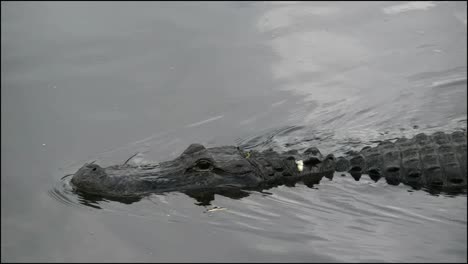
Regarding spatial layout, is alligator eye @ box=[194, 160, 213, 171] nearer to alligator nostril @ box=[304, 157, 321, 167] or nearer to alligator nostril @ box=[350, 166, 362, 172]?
alligator nostril @ box=[304, 157, 321, 167]

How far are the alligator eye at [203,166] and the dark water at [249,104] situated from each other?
396 mm

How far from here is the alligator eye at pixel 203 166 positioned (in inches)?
337

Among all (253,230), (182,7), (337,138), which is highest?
(182,7)

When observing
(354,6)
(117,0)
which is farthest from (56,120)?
(354,6)

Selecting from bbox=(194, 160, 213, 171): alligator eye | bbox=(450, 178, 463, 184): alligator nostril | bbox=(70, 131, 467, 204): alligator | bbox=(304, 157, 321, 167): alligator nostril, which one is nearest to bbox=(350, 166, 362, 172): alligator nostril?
bbox=(70, 131, 467, 204): alligator

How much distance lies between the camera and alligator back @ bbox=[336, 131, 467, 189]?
830 cm

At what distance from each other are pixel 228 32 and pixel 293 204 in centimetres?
534

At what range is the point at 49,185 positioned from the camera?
28.8 ft

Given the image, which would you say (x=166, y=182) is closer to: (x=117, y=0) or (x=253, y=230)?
(x=253, y=230)

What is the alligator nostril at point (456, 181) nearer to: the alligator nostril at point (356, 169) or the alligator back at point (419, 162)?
the alligator back at point (419, 162)

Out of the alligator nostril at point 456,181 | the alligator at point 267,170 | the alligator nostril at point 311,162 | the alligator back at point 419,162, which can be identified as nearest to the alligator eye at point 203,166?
the alligator at point 267,170

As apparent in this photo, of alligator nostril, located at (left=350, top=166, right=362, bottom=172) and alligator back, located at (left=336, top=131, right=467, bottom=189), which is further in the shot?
alligator nostril, located at (left=350, top=166, right=362, bottom=172)

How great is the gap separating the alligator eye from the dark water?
0.40 metres

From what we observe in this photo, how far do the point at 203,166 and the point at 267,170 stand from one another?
76 cm
